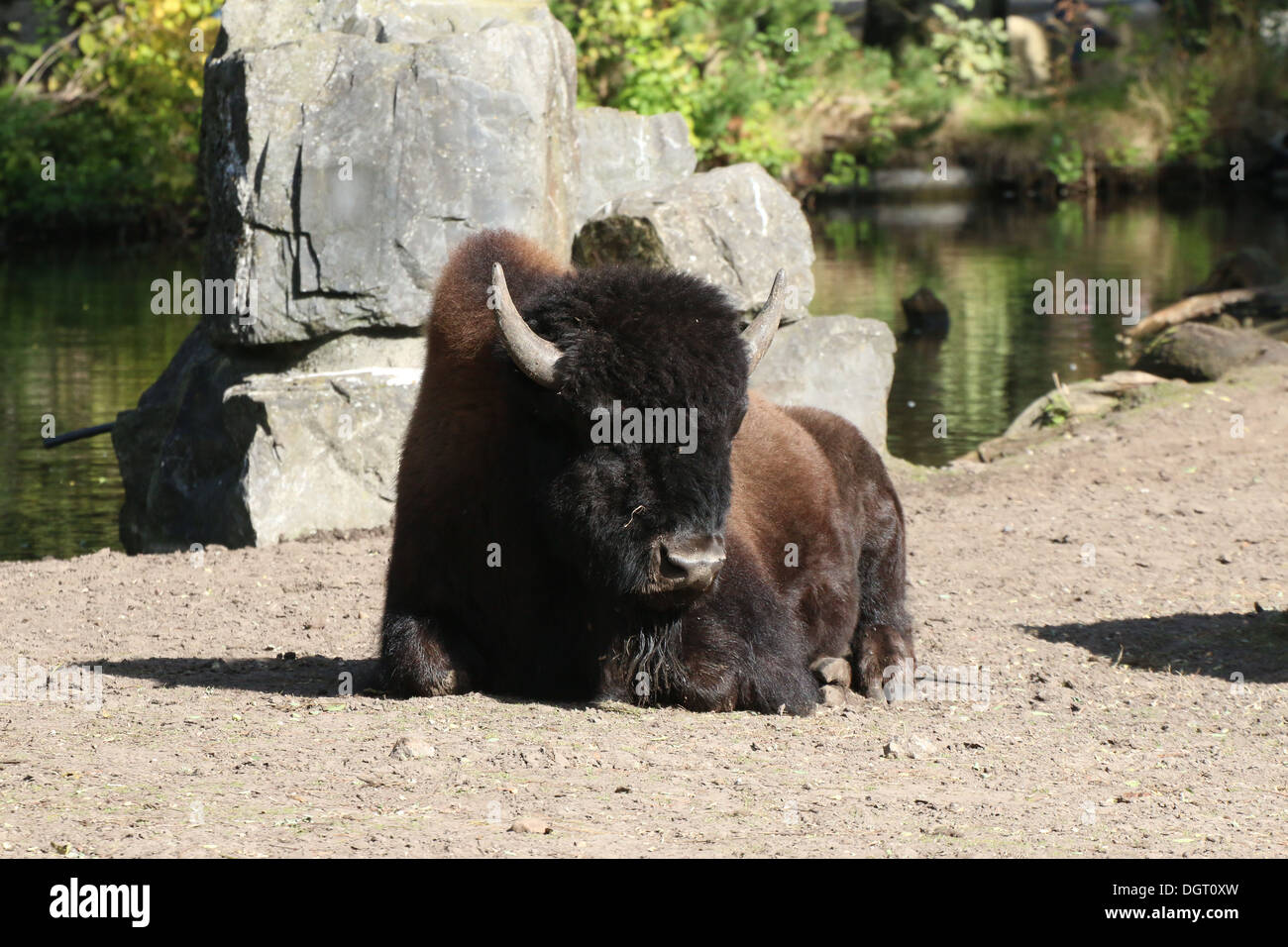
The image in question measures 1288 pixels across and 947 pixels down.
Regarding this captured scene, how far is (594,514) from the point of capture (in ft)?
16.3

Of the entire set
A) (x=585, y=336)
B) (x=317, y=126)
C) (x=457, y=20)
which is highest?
(x=457, y=20)

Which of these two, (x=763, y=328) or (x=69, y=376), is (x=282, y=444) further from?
(x=69, y=376)

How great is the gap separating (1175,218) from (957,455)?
20.3m

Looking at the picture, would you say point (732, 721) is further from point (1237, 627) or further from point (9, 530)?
point (9, 530)

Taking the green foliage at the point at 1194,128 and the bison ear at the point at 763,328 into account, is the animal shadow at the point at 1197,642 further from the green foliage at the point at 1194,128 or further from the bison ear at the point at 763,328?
the green foliage at the point at 1194,128

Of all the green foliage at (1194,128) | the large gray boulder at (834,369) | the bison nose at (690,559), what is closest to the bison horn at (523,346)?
the bison nose at (690,559)

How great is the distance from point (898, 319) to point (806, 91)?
13229mm

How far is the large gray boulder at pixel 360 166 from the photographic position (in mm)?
9602

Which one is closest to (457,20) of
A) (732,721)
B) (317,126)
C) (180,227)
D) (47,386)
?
(317,126)

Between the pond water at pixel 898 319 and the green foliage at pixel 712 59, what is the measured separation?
2.76 metres

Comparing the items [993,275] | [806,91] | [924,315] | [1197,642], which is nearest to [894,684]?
[1197,642]

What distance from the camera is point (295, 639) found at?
289 inches

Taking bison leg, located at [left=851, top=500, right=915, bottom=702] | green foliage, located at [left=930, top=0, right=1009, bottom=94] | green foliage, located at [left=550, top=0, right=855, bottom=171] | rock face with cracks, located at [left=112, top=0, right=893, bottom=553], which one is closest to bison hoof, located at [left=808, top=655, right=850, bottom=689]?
bison leg, located at [left=851, top=500, right=915, bottom=702]

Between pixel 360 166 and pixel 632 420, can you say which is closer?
pixel 632 420
